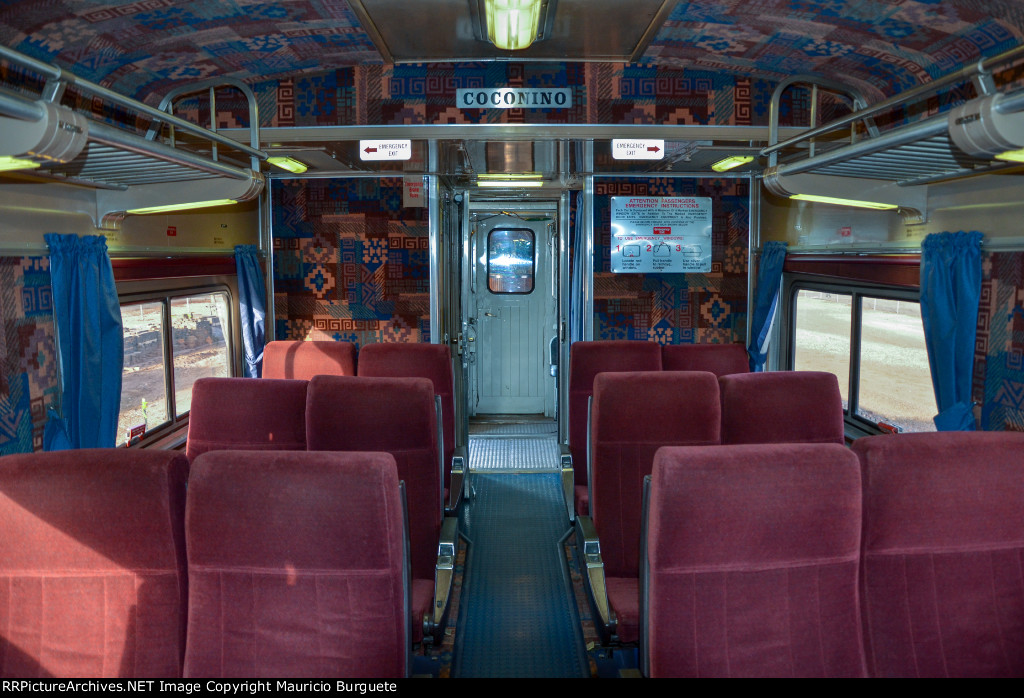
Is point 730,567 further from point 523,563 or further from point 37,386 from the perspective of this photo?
point 37,386

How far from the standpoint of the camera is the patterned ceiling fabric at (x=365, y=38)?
123 inches

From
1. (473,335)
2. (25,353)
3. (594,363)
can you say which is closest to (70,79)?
(25,353)

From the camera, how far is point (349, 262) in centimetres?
603

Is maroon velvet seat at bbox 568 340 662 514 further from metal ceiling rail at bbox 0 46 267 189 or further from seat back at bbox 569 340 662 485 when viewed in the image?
metal ceiling rail at bbox 0 46 267 189

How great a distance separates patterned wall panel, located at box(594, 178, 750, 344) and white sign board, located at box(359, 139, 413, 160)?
1.79 m

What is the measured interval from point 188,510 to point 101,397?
214 cm

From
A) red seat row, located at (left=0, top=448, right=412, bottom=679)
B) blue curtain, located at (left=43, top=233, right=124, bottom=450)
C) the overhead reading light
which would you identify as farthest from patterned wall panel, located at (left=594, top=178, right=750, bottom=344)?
red seat row, located at (left=0, top=448, right=412, bottom=679)

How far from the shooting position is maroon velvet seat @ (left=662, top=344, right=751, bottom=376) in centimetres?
453

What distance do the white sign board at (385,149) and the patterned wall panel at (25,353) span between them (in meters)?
2.05

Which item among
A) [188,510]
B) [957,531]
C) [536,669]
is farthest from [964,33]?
[188,510]

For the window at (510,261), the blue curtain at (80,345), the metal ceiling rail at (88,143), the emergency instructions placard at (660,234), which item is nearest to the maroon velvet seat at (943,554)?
the metal ceiling rail at (88,143)

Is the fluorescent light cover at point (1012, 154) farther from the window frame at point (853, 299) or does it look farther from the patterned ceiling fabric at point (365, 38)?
the window frame at point (853, 299)

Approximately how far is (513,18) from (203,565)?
2.57 m

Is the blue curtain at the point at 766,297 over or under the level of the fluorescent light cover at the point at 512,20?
under
